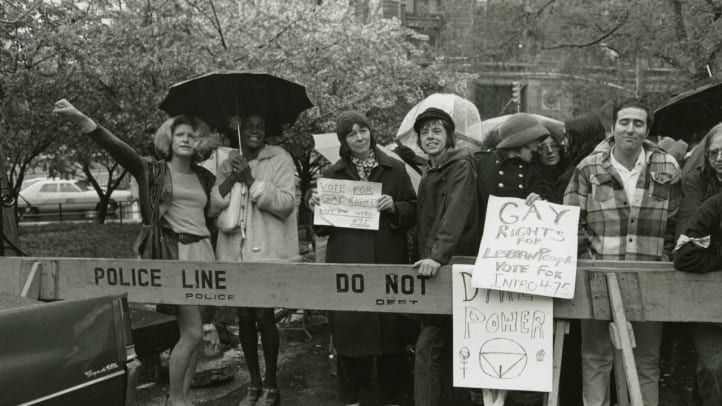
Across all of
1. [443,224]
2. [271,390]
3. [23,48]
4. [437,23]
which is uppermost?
[437,23]

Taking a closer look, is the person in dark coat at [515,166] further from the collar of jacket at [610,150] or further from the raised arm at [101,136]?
the raised arm at [101,136]

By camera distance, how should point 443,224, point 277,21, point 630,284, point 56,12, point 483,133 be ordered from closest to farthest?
point 630,284 → point 443,224 → point 483,133 → point 56,12 → point 277,21

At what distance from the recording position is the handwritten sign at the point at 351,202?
16.1ft

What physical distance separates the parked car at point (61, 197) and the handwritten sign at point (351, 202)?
30.2 meters

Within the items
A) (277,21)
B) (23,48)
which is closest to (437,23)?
(277,21)

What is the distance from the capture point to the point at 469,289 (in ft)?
13.2

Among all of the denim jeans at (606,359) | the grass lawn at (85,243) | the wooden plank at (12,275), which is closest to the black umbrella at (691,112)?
the denim jeans at (606,359)

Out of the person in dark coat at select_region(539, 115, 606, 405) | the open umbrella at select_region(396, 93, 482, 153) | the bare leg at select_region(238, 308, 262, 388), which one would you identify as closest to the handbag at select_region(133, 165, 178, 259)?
the bare leg at select_region(238, 308, 262, 388)

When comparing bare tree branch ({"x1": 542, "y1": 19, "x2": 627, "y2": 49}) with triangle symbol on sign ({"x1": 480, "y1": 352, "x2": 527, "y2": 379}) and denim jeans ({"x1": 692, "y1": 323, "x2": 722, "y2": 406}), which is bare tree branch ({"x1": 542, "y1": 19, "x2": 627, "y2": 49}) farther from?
triangle symbol on sign ({"x1": 480, "y1": 352, "x2": 527, "y2": 379})

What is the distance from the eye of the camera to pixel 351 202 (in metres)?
4.92

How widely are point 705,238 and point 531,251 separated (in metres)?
0.86

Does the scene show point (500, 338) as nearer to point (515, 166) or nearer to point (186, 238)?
point (515, 166)

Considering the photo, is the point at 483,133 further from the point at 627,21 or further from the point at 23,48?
the point at 627,21

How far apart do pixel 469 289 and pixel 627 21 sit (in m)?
12.2
